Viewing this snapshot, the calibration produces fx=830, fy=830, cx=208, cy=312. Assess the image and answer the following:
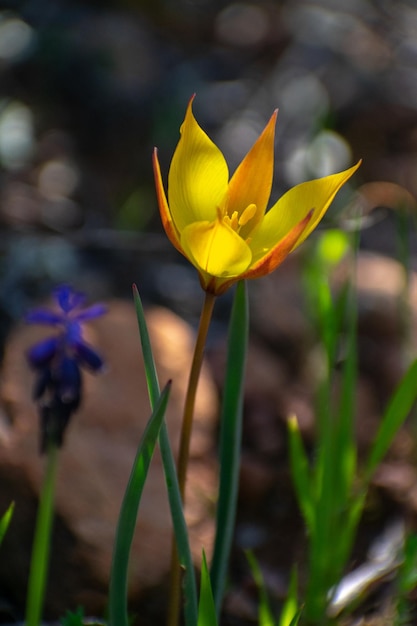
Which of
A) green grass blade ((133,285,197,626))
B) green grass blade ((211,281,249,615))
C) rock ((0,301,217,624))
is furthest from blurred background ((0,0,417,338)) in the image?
green grass blade ((133,285,197,626))

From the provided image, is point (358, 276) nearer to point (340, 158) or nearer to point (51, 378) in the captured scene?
point (340, 158)

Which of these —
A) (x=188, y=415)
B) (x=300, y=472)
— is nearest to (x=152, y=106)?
(x=300, y=472)

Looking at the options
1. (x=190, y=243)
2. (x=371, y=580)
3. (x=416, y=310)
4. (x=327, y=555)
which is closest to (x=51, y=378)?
(x=190, y=243)

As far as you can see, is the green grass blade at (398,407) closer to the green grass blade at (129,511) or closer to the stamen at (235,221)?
the stamen at (235,221)

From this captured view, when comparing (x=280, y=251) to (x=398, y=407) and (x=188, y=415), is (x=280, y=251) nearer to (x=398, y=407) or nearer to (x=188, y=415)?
(x=188, y=415)

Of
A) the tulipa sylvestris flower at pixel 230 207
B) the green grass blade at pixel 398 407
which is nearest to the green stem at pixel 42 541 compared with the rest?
the tulipa sylvestris flower at pixel 230 207

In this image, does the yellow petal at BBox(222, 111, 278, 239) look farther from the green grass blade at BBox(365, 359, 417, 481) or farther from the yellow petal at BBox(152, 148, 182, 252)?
the green grass blade at BBox(365, 359, 417, 481)

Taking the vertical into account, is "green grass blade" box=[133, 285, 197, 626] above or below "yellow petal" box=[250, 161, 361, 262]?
below
